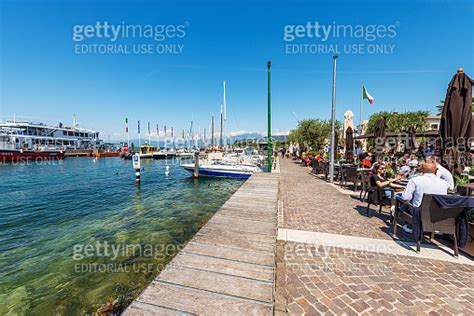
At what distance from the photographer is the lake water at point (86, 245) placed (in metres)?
3.78

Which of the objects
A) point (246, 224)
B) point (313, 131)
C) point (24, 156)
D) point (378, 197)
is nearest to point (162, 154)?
point (24, 156)

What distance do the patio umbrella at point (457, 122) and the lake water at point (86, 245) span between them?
7728mm

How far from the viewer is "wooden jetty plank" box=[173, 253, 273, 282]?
Result: 2182 mm

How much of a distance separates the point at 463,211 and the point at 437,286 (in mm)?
1500

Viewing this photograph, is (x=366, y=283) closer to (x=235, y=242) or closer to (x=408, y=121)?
(x=235, y=242)

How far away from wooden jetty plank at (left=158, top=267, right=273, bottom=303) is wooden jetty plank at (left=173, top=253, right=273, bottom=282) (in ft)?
0.24

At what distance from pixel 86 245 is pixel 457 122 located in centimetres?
1097

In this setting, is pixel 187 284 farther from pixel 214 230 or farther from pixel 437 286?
pixel 437 286

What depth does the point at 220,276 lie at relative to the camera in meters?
2.15

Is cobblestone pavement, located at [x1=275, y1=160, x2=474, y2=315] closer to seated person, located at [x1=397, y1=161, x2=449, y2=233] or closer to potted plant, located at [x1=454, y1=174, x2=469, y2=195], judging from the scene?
seated person, located at [x1=397, y1=161, x2=449, y2=233]

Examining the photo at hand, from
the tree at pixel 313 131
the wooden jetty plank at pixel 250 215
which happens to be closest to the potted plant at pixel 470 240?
the wooden jetty plank at pixel 250 215

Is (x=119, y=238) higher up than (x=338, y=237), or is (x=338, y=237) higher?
(x=338, y=237)

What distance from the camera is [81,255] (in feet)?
17.4

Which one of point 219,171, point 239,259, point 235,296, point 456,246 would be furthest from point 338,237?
point 219,171
